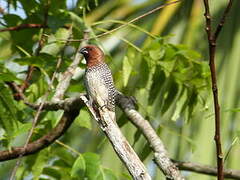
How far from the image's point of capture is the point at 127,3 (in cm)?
375

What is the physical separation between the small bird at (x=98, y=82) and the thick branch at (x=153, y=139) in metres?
0.06

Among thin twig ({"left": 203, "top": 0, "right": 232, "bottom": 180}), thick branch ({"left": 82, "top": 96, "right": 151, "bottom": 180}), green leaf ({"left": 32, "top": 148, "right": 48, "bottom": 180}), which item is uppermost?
thin twig ({"left": 203, "top": 0, "right": 232, "bottom": 180})

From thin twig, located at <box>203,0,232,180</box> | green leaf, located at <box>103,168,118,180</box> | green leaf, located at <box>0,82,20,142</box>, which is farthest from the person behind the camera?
green leaf, located at <box>103,168,118,180</box>

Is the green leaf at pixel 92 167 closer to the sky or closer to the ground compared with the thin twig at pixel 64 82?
closer to the ground

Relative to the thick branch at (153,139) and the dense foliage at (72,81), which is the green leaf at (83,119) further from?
the thick branch at (153,139)

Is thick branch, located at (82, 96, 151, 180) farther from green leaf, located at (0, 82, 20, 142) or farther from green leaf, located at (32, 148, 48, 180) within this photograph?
green leaf, located at (32, 148, 48, 180)

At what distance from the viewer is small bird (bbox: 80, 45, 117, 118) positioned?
7.43 feet

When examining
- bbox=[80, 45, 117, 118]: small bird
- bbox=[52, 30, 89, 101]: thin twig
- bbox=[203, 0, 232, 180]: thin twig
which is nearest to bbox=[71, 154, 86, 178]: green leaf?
bbox=[80, 45, 117, 118]: small bird

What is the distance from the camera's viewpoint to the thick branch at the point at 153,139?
6.71 ft

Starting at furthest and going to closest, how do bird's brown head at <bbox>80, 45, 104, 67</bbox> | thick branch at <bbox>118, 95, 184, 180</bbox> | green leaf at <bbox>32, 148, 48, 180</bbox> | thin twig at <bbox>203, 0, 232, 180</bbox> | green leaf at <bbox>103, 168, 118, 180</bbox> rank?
bird's brown head at <bbox>80, 45, 104, 67</bbox>
green leaf at <bbox>32, 148, 48, 180</bbox>
green leaf at <bbox>103, 168, 118, 180</bbox>
thick branch at <bbox>118, 95, 184, 180</bbox>
thin twig at <bbox>203, 0, 232, 180</bbox>

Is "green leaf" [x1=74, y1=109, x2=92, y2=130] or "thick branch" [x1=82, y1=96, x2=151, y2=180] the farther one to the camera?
"green leaf" [x1=74, y1=109, x2=92, y2=130]

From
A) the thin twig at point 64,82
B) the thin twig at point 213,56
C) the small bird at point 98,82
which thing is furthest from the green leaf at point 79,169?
the thin twig at point 213,56

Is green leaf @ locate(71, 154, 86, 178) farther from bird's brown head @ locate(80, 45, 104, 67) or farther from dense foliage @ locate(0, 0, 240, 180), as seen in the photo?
bird's brown head @ locate(80, 45, 104, 67)

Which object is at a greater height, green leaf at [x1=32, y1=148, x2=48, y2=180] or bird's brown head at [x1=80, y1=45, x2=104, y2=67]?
bird's brown head at [x1=80, y1=45, x2=104, y2=67]
